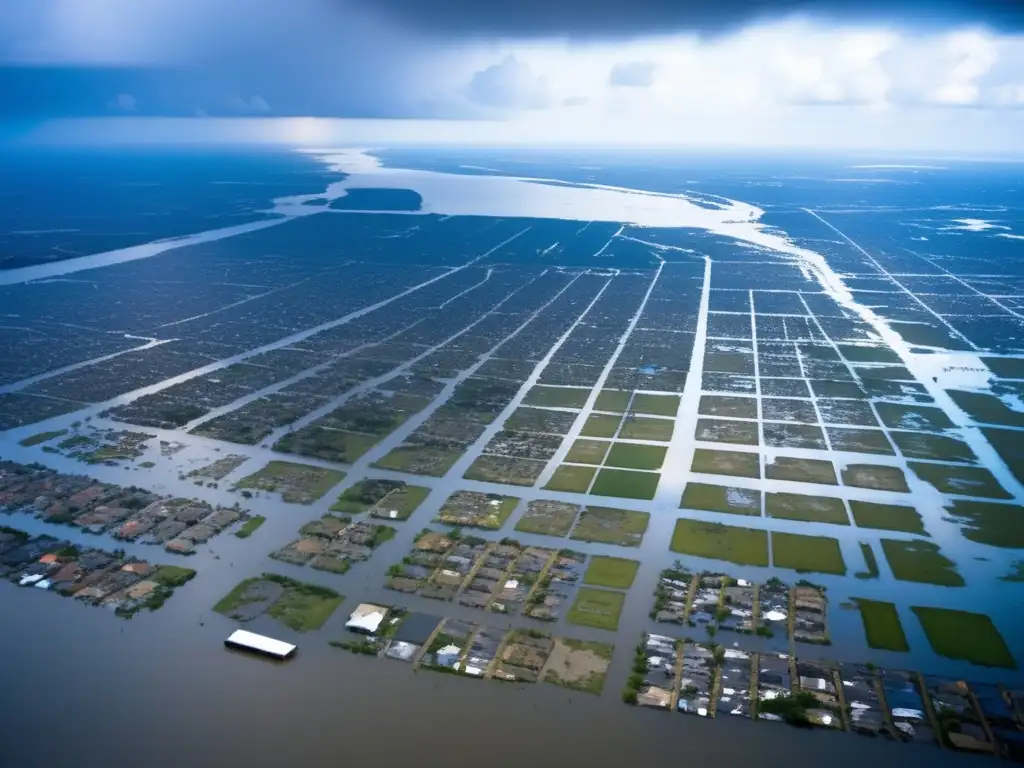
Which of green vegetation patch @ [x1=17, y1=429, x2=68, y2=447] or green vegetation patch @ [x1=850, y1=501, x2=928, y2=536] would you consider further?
green vegetation patch @ [x1=17, y1=429, x2=68, y2=447]

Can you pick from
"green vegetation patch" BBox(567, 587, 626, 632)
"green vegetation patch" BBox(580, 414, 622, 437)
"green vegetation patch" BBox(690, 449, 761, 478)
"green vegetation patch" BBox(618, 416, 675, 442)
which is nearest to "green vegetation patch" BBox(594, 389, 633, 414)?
"green vegetation patch" BBox(580, 414, 622, 437)

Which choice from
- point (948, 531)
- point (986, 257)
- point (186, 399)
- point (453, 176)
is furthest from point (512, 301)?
point (453, 176)

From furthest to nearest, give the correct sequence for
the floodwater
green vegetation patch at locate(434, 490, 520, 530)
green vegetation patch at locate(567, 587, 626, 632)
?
green vegetation patch at locate(434, 490, 520, 530), green vegetation patch at locate(567, 587, 626, 632), the floodwater

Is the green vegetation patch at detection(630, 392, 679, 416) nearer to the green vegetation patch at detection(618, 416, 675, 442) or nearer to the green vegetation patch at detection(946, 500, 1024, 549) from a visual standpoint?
the green vegetation patch at detection(618, 416, 675, 442)

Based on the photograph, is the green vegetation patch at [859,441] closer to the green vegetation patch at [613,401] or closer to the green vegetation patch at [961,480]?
the green vegetation patch at [961,480]

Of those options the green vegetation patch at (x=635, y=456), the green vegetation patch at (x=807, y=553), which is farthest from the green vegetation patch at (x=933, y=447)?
the green vegetation patch at (x=635, y=456)

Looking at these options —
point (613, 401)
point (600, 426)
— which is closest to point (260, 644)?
point (600, 426)
